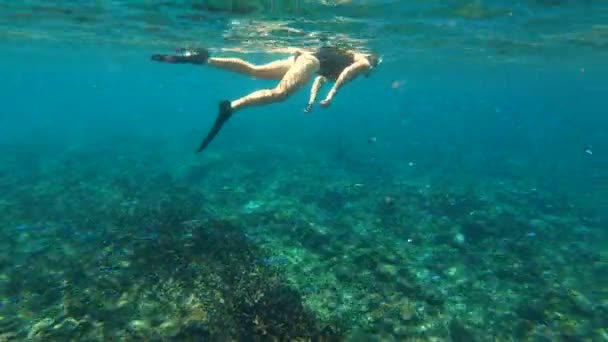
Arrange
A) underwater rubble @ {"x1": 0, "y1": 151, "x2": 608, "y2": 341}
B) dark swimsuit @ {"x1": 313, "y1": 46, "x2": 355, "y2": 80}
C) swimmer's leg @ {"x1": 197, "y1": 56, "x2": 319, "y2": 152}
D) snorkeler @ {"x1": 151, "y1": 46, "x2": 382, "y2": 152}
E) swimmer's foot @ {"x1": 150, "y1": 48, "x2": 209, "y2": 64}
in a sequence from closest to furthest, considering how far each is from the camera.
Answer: swimmer's leg @ {"x1": 197, "y1": 56, "x2": 319, "y2": 152}
snorkeler @ {"x1": 151, "y1": 46, "x2": 382, "y2": 152}
underwater rubble @ {"x1": 0, "y1": 151, "x2": 608, "y2": 341}
swimmer's foot @ {"x1": 150, "y1": 48, "x2": 209, "y2": 64}
dark swimsuit @ {"x1": 313, "y1": 46, "x2": 355, "y2": 80}

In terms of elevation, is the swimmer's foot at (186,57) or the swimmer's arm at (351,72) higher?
the swimmer's foot at (186,57)

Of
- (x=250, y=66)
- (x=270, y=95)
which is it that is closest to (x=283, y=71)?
(x=250, y=66)

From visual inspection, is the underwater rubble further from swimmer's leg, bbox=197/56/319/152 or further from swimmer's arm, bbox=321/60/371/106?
swimmer's arm, bbox=321/60/371/106

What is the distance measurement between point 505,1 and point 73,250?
18.1 meters

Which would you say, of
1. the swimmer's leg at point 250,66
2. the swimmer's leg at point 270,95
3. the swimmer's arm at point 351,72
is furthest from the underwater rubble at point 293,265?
the swimmer's arm at point 351,72

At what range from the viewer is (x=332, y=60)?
437 inches

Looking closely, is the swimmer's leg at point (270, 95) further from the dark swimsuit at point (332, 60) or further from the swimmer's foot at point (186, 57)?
the swimmer's foot at point (186, 57)

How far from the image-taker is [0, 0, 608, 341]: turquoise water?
8742 millimetres

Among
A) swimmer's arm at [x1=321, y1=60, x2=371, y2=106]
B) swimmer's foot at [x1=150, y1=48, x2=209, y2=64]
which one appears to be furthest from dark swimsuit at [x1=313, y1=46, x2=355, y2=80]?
swimmer's foot at [x1=150, y1=48, x2=209, y2=64]

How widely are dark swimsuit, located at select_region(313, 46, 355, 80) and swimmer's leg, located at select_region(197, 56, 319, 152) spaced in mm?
1841

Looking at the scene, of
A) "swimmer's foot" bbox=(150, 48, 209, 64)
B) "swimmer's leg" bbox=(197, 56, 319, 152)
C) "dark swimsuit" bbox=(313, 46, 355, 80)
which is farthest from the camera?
"dark swimsuit" bbox=(313, 46, 355, 80)

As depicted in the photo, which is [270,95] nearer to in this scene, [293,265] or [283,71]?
[283,71]

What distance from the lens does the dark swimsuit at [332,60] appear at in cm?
1095

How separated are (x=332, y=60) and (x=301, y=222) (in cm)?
647
